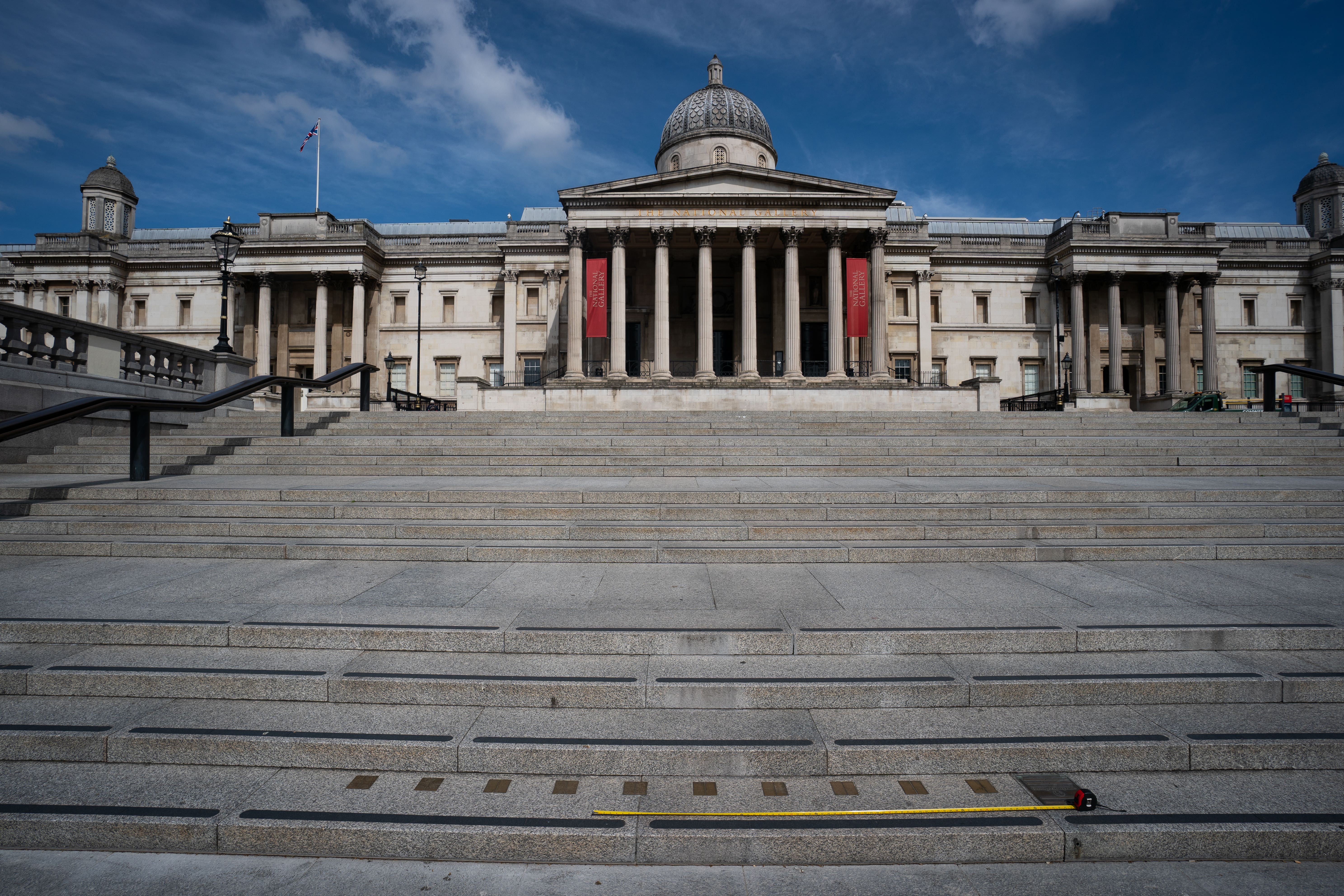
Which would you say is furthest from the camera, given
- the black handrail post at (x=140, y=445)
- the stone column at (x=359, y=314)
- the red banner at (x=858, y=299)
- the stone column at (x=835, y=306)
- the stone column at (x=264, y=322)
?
the stone column at (x=359, y=314)

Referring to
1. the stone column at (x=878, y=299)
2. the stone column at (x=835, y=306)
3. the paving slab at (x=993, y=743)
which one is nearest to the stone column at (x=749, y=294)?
the stone column at (x=835, y=306)

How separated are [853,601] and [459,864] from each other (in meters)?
3.77

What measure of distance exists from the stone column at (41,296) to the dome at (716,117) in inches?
1641

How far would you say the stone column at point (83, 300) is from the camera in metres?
42.1

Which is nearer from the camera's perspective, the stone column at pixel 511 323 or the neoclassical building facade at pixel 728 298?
the neoclassical building facade at pixel 728 298

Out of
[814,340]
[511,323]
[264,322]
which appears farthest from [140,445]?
[264,322]

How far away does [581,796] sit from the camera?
11.5 ft

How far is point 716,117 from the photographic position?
133 ft

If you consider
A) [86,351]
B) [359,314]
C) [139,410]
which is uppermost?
[359,314]

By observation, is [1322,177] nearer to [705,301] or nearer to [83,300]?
[705,301]

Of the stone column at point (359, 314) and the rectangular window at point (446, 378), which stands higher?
the stone column at point (359, 314)

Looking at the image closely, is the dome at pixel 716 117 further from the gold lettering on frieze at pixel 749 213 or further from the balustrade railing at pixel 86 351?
the balustrade railing at pixel 86 351

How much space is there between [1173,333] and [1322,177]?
25.5 m

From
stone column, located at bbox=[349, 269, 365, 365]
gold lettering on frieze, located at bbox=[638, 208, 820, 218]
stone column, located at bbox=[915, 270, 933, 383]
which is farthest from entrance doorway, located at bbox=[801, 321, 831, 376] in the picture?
stone column, located at bbox=[349, 269, 365, 365]
